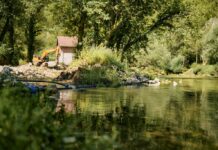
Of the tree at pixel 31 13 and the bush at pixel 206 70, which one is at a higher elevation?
the tree at pixel 31 13

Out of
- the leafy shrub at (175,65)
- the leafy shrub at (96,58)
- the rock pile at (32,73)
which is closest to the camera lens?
the rock pile at (32,73)

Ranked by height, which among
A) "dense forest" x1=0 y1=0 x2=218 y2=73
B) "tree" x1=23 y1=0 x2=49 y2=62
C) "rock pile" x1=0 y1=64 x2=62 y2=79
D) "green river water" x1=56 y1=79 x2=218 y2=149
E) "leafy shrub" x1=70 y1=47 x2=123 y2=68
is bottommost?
"green river water" x1=56 y1=79 x2=218 y2=149

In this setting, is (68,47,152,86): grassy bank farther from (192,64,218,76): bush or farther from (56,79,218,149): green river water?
(192,64,218,76): bush

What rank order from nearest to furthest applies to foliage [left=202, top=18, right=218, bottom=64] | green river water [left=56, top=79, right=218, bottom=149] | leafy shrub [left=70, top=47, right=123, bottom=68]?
green river water [left=56, top=79, right=218, bottom=149] < leafy shrub [left=70, top=47, right=123, bottom=68] < foliage [left=202, top=18, right=218, bottom=64]

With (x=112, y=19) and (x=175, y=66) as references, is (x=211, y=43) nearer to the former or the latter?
(x=175, y=66)

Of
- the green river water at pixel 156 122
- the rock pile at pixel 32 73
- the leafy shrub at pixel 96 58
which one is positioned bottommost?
the green river water at pixel 156 122

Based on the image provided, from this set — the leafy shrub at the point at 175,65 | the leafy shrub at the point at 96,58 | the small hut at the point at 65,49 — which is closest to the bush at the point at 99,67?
the leafy shrub at the point at 96,58

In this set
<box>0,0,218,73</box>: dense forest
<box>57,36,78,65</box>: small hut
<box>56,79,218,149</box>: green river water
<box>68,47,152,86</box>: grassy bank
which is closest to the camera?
<box>56,79,218,149</box>: green river water

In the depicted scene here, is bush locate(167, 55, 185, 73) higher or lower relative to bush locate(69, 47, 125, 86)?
higher

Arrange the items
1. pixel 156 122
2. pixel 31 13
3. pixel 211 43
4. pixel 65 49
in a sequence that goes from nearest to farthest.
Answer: pixel 156 122 < pixel 31 13 < pixel 211 43 < pixel 65 49

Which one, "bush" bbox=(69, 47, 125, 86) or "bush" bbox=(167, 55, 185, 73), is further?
"bush" bbox=(167, 55, 185, 73)

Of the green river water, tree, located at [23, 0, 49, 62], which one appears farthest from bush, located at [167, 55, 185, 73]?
the green river water

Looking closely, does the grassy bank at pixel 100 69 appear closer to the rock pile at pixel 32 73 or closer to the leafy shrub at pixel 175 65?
the rock pile at pixel 32 73

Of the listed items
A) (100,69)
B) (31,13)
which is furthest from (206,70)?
(100,69)
